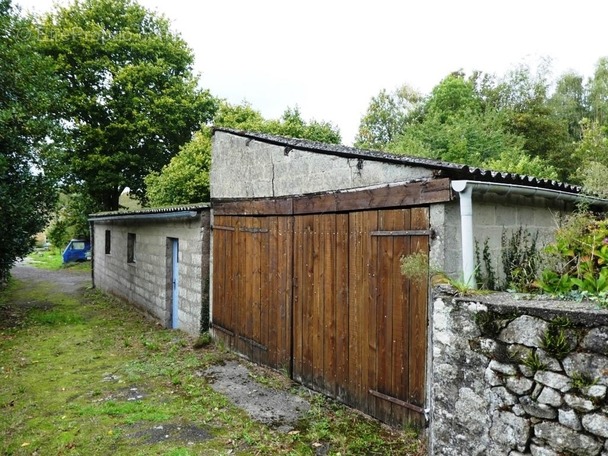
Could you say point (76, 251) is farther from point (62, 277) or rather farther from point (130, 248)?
point (130, 248)

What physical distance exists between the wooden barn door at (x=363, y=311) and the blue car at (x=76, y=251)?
23261 mm

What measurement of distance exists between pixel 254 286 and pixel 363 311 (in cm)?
256

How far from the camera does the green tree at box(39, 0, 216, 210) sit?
1902 cm

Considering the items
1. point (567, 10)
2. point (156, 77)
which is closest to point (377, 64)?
point (567, 10)

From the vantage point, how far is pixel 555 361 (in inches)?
101

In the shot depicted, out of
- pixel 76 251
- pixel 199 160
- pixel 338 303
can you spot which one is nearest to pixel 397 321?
pixel 338 303

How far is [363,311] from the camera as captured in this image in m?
4.84

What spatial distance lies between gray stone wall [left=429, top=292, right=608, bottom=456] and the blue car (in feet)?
85.3

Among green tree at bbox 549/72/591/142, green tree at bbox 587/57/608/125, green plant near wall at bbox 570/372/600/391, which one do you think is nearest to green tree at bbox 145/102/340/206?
green plant near wall at bbox 570/372/600/391

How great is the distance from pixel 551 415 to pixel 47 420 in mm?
5236

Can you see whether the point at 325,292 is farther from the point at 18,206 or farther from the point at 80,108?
the point at 80,108

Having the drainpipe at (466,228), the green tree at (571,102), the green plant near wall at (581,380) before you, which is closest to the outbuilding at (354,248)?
the drainpipe at (466,228)

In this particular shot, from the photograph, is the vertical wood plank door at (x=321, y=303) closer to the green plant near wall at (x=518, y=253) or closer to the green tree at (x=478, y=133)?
the green plant near wall at (x=518, y=253)

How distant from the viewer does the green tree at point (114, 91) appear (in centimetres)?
1902
